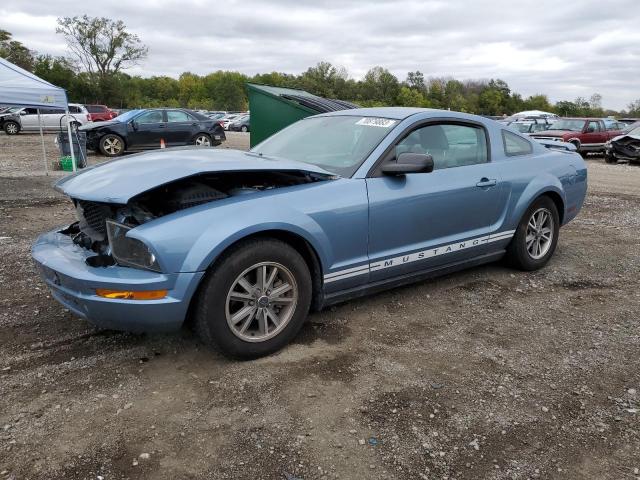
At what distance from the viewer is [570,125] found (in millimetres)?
19625

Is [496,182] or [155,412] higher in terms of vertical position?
[496,182]

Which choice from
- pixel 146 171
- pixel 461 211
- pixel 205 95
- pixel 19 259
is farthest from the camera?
pixel 205 95

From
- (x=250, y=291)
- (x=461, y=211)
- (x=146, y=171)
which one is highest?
(x=146, y=171)

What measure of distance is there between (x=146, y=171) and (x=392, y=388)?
189 cm

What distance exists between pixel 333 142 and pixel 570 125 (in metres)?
18.5

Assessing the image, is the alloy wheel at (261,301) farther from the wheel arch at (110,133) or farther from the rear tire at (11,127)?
the rear tire at (11,127)

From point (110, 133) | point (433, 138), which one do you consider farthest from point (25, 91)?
point (433, 138)

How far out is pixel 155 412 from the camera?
2.64 m

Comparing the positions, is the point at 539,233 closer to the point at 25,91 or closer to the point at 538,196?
the point at 538,196

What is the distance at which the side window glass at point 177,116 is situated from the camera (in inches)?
638

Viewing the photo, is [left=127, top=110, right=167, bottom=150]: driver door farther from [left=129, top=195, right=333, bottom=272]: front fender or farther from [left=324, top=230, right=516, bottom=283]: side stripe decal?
[left=129, top=195, right=333, bottom=272]: front fender

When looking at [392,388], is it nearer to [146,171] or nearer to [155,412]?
[155,412]

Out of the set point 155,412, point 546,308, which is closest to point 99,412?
point 155,412

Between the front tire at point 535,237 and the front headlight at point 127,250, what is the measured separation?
320 cm
